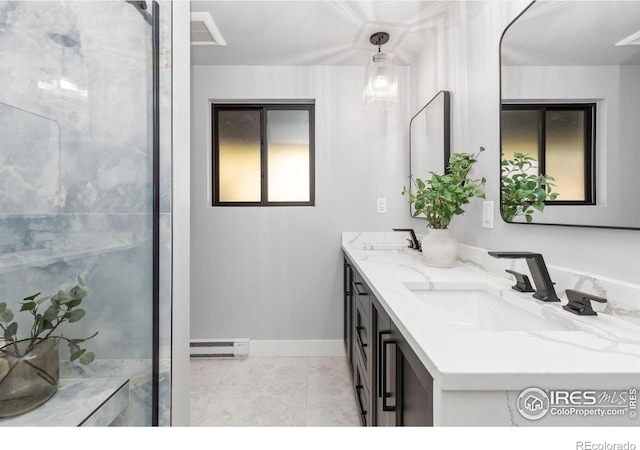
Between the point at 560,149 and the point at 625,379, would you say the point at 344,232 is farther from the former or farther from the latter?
the point at 625,379

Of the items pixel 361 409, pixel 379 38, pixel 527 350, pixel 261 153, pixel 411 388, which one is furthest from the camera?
pixel 261 153

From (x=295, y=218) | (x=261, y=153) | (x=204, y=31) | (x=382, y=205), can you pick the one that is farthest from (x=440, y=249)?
(x=204, y=31)

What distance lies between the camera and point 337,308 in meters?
2.55

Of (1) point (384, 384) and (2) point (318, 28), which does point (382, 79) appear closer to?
(2) point (318, 28)

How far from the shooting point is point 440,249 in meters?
1.50

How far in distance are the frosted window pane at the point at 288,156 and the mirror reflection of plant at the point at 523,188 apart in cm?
166

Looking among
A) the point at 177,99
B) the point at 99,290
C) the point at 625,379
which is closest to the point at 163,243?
the point at 99,290

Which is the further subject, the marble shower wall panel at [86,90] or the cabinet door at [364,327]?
the cabinet door at [364,327]

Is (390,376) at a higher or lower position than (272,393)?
higher

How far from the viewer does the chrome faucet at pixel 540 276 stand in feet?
3.05

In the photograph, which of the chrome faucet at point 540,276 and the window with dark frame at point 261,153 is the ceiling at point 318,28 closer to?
the window with dark frame at point 261,153

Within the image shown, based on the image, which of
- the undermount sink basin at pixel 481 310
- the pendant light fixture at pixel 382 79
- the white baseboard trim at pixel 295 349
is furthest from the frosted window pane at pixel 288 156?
the undermount sink basin at pixel 481 310

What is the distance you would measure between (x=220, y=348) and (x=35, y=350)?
1.79 m

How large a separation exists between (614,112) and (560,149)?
18cm
